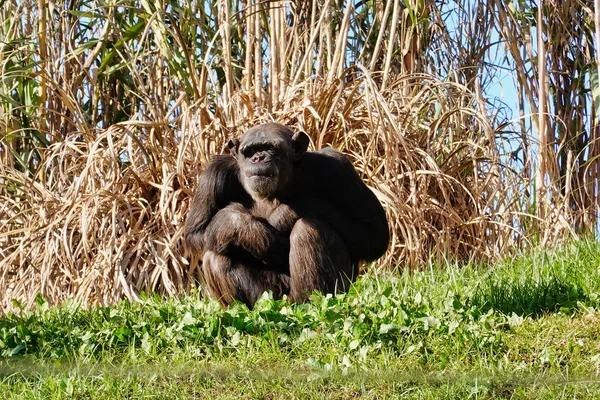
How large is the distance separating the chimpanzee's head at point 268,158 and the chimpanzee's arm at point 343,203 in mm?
157

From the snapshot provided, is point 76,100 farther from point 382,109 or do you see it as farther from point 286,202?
point 286,202

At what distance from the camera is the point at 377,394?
446 cm

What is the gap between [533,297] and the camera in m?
5.86

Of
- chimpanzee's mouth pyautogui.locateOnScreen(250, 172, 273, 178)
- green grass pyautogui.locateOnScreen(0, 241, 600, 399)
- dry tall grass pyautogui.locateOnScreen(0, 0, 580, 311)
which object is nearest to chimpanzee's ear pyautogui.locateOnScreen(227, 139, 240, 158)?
chimpanzee's mouth pyautogui.locateOnScreen(250, 172, 273, 178)

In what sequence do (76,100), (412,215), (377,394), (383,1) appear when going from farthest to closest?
(383,1) → (76,100) → (412,215) → (377,394)

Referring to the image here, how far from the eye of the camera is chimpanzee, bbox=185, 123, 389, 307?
6.31 metres

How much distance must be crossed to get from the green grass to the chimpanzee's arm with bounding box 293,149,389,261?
19.4 inches

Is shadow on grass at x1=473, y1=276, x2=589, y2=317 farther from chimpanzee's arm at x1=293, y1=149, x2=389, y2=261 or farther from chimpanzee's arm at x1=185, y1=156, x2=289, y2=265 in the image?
chimpanzee's arm at x1=185, y1=156, x2=289, y2=265

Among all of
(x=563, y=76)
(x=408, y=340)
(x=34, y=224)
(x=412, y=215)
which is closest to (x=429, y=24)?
(x=563, y=76)

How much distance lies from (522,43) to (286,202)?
4.42 m

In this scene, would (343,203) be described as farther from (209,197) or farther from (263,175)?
(209,197)

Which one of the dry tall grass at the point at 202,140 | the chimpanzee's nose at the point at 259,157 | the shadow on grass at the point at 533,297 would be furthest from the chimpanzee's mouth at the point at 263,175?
the dry tall grass at the point at 202,140

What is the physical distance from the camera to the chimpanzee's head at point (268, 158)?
6312 mm

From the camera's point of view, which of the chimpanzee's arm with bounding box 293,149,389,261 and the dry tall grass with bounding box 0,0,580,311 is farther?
the dry tall grass with bounding box 0,0,580,311
